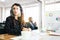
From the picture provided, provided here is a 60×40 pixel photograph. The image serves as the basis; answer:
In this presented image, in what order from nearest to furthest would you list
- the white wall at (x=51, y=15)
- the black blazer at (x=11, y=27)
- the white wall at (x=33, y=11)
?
the black blazer at (x=11, y=27) < the white wall at (x=51, y=15) < the white wall at (x=33, y=11)

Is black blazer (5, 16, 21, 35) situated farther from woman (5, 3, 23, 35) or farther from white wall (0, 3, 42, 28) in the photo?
white wall (0, 3, 42, 28)

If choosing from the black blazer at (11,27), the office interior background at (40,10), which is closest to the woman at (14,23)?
the black blazer at (11,27)

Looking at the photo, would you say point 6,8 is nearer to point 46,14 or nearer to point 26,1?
point 26,1

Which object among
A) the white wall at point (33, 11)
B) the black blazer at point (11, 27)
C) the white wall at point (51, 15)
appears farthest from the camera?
the white wall at point (33, 11)

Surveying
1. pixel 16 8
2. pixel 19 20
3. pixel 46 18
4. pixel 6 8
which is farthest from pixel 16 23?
pixel 46 18

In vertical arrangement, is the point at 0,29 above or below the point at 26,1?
below

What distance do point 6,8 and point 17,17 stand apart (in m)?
0.56

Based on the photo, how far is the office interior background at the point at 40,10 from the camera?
1.60 m

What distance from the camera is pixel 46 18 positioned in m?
1.67

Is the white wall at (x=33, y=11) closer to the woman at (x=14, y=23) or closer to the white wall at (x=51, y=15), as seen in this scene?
the white wall at (x=51, y=15)

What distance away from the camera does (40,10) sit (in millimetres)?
1680

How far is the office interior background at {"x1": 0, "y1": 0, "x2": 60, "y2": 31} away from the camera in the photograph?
160cm

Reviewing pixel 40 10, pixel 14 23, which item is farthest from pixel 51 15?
pixel 14 23

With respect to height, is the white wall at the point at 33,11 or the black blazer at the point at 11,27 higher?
the white wall at the point at 33,11
